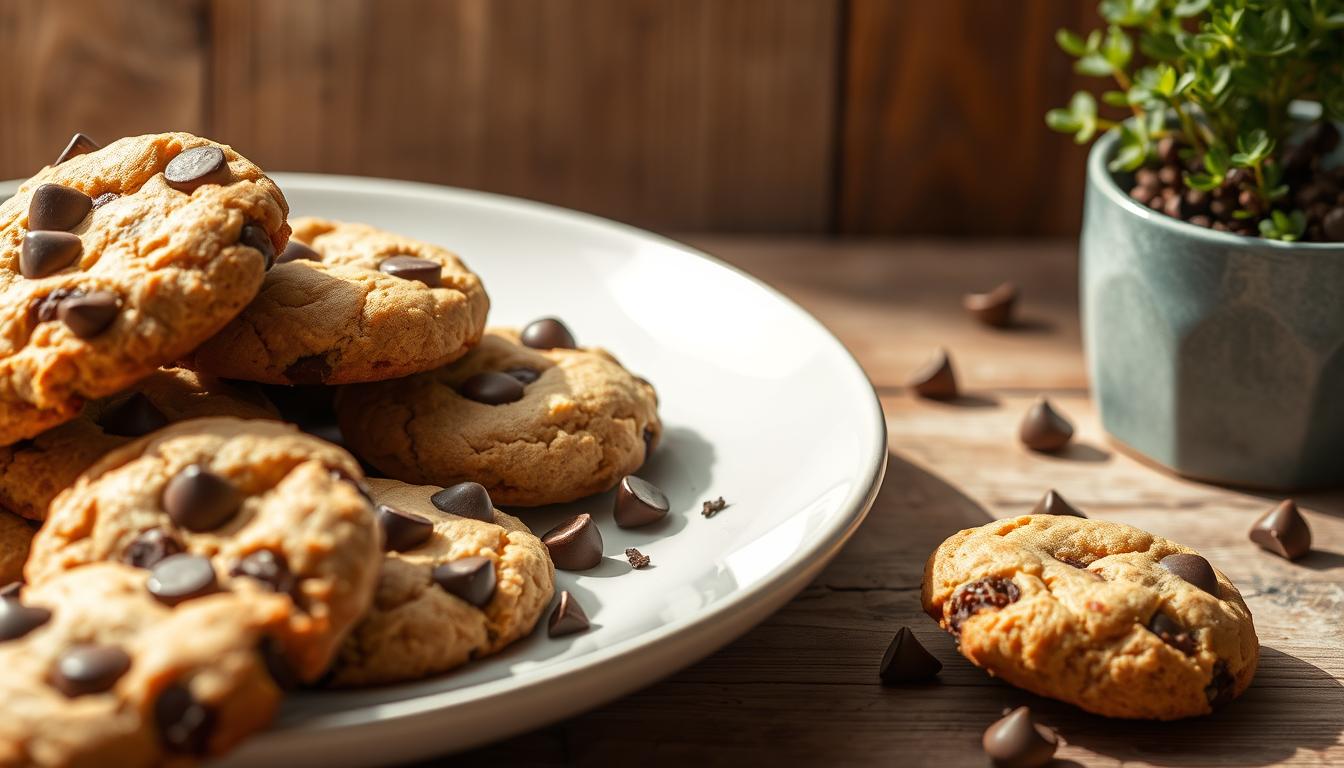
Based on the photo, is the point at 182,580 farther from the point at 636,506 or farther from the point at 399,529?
the point at 636,506

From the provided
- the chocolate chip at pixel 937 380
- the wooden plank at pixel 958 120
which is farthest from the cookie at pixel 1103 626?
the wooden plank at pixel 958 120

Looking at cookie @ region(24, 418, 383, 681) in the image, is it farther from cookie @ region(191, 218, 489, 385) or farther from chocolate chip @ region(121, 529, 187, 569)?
cookie @ region(191, 218, 489, 385)

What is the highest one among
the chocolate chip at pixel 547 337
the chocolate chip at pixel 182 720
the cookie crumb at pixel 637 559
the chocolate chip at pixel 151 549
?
the chocolate chip at pixel 151 549

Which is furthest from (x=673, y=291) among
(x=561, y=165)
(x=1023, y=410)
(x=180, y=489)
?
(x=561, y=165)

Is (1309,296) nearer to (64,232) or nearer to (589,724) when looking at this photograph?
(589,724)

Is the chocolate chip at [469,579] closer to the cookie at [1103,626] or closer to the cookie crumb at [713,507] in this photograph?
the cookie crumb at [713,507]

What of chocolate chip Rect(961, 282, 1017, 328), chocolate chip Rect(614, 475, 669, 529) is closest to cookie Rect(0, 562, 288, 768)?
chocolate chip Rect(614, 475, 669, 529)
